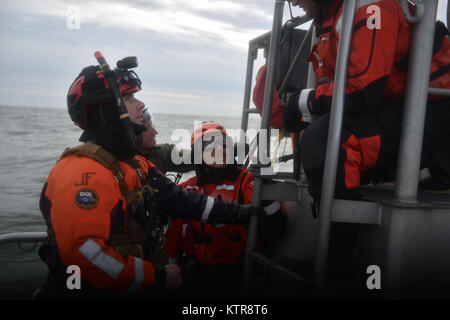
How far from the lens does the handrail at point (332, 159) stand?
1.64 m

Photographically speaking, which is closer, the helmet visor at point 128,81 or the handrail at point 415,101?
the handrail at point 415,101

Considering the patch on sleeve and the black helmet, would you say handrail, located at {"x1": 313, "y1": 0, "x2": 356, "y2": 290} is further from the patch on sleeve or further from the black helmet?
the black helmet

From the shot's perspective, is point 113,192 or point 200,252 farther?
point 200,252

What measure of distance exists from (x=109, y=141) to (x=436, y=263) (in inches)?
69.4

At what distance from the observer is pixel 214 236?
2992 millimetres

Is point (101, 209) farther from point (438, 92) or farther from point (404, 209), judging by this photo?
point (438, 92)

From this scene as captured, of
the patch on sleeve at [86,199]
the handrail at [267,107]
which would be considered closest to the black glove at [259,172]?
the handrail at [267,107]

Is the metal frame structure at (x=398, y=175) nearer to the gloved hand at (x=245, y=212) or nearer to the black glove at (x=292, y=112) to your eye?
the black glove at (x=292, y=112)

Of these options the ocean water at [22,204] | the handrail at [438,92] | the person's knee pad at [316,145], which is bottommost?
the ocean water at [22,204]

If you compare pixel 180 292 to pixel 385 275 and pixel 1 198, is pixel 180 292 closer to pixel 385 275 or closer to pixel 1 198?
pixel 385 275

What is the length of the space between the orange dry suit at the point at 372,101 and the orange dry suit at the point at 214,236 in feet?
3.27

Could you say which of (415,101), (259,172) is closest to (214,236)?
(259,172)

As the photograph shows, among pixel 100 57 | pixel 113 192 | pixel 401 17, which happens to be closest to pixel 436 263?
pixel 401 17
